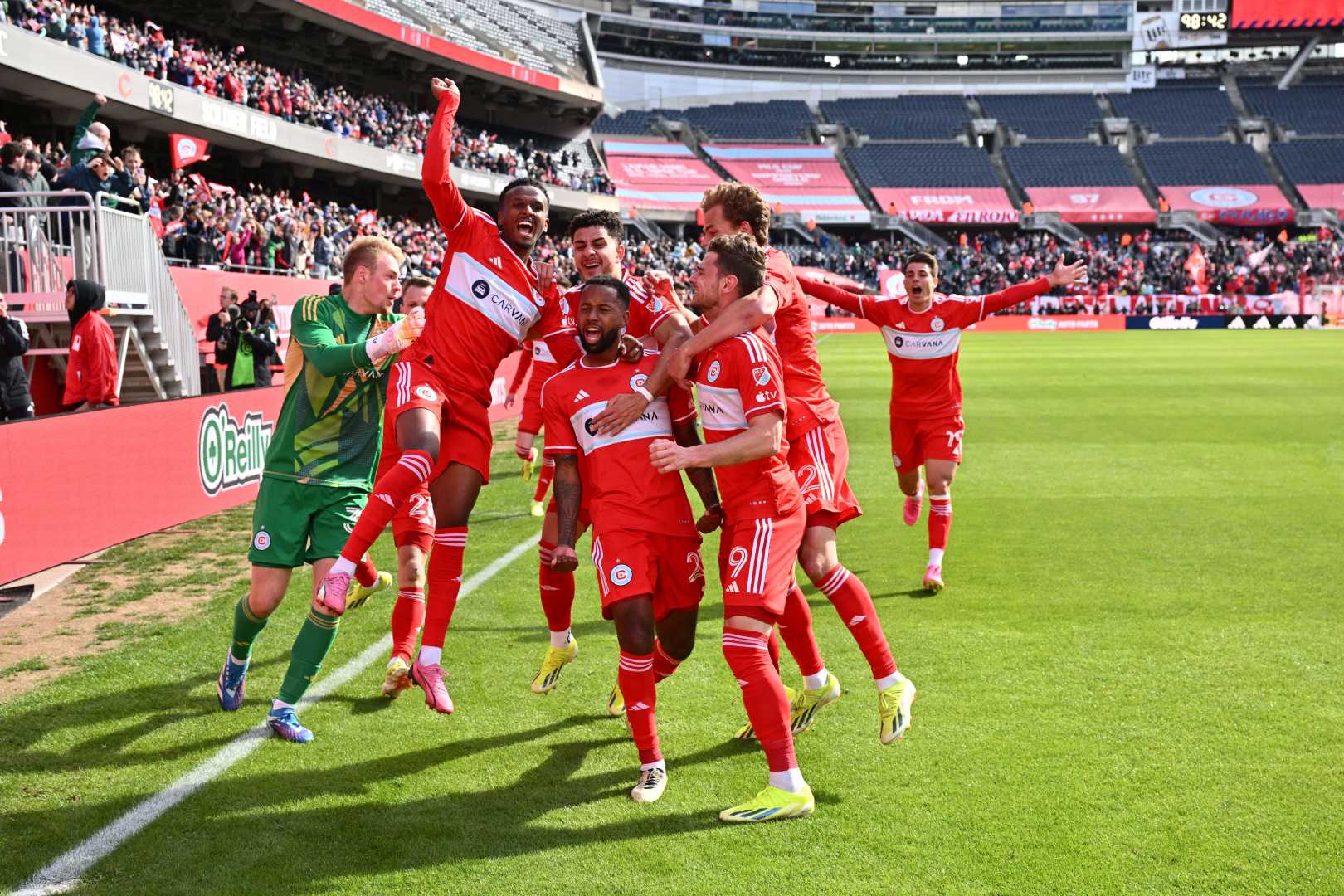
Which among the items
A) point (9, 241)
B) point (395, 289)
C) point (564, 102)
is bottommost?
point (395, 289)

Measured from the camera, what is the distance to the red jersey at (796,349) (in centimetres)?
583

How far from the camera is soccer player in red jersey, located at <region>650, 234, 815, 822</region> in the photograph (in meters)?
4.64

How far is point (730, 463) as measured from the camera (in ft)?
15.6

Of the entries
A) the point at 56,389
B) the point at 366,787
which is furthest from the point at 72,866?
the point at 56,389

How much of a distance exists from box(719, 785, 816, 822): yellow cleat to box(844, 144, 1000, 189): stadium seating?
68.1 meters

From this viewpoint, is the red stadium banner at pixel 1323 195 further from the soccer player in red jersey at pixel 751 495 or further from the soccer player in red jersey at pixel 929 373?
the soccer player in red jersey at pixel 751 495

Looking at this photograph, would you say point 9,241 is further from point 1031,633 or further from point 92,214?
point 1031,633

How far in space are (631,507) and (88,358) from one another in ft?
27.8

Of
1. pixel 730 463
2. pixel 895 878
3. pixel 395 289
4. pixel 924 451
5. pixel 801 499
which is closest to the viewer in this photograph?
pixel 895 878

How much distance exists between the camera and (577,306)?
236 inches

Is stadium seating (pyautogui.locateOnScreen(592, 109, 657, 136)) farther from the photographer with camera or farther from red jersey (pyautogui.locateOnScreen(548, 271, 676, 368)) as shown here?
red jersey (pyautogui.locateOnScreen(548, 271, 676, 368))

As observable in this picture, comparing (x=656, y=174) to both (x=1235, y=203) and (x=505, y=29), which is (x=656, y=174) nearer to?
(x=505, y=29)

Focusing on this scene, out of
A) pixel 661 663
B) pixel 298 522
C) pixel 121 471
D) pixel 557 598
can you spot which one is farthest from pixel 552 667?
pixel 121 471

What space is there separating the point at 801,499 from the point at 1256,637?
355 centimetres
